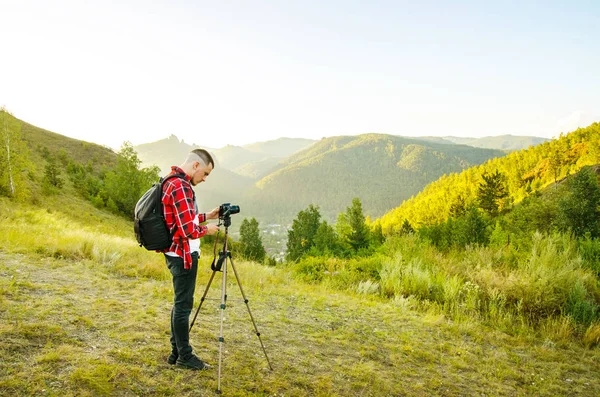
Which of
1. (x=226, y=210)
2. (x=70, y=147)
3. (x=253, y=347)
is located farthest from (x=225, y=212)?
(x=70, y=147)

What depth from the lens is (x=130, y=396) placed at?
305cm

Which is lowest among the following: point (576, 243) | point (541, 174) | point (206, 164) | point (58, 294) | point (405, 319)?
point (405, 319)

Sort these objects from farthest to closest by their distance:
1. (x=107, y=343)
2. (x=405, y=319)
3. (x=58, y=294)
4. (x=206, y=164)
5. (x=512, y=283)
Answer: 1. (x=512, y=283)
2. (x=405, y=319)
3. (x=58, y=294)
4. (x=107, y=343)
5. (x=206, y=164)

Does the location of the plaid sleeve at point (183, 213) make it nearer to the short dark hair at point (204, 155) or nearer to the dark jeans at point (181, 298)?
the dark jeans at point (181, 298)

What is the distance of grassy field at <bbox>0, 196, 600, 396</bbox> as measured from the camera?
3369 millimetres

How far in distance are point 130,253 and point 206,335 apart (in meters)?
5.92

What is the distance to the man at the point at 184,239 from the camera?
3.24 metres

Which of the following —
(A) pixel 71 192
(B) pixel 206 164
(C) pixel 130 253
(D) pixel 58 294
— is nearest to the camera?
(B) pixel 206 164

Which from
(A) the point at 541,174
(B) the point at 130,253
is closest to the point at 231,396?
(B) the point at 130,253

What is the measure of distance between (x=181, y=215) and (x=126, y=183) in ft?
122

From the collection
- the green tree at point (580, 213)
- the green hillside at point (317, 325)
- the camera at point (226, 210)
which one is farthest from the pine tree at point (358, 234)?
the camera at point (226, 210)

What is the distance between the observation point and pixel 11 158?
21719mm

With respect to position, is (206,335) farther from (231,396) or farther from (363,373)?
(363,373)

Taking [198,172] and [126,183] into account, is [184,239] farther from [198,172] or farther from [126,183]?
[126,183]
